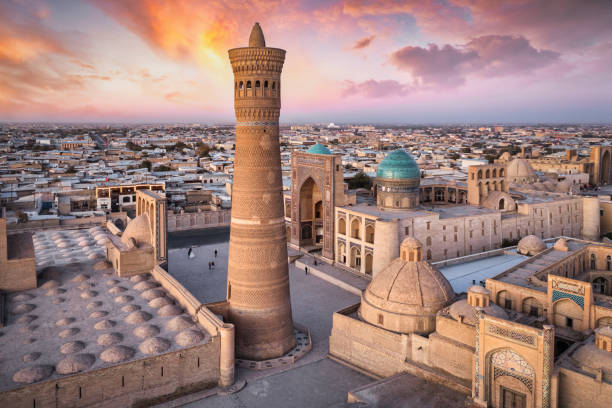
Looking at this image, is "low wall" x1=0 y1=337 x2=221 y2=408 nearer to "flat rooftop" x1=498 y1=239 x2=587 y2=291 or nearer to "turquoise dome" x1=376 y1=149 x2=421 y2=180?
"flat rooftop" x1=498 y1=239 x2=587 y2=291

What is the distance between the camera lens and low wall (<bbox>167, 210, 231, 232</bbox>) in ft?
139

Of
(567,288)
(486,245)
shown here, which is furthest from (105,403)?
(486,245)

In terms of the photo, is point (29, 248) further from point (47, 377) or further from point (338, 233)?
point (338, 233)

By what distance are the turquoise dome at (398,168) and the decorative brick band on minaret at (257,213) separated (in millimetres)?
14289

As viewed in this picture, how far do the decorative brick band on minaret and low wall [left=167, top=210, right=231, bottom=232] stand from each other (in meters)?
25.2

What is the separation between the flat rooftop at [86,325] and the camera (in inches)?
581

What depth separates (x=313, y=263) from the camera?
31219 mm

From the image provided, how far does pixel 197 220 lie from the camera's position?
43688 millimetres

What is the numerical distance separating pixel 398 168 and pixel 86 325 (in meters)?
20.1

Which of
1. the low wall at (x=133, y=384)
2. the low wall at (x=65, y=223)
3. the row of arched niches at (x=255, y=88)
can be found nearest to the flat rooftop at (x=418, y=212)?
the row of arched niches at (x=255, y=88)

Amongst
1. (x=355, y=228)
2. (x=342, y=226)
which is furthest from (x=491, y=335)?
(x=342, y=226)

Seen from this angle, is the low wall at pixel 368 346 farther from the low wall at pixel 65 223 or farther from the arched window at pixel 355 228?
the low wall at pixel 65 223

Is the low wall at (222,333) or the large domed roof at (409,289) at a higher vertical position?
the large domed roof at (409,289)

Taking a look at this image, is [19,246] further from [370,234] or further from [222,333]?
[370,234]
